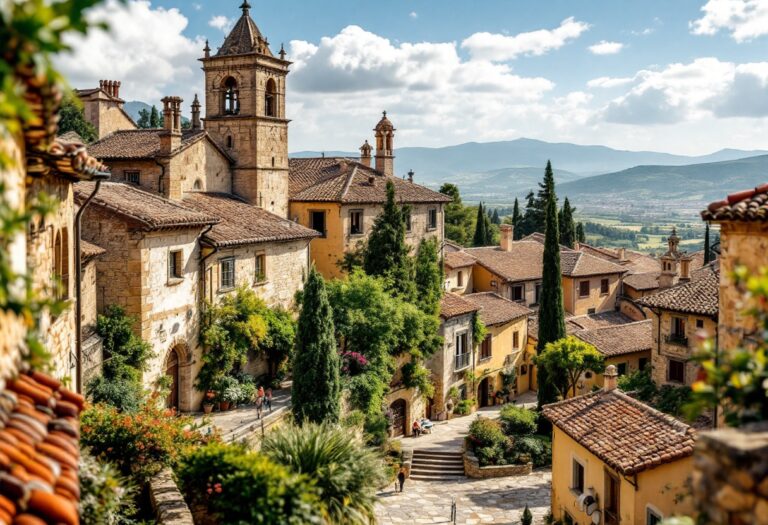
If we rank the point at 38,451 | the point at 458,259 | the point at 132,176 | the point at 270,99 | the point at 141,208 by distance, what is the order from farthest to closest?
the point at 458,259, the point at 270,99, the point at 132,176, the point at 141,208, the point at 38,451

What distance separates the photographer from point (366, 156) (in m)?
52.5

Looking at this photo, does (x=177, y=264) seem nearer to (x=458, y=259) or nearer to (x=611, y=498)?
(x=611, y=498)

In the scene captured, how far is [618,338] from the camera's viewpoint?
5031 cm

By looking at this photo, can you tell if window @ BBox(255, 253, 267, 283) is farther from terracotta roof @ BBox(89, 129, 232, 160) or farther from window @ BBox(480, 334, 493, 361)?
window @ BBox(480, 334, 493, 361)

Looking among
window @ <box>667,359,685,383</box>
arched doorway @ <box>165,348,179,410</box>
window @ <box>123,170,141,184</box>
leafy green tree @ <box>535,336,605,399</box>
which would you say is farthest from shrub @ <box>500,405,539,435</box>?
window @ <box>123,170,141,184</box>

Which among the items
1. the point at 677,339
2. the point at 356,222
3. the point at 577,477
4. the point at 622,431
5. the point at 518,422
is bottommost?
the point at 518,422

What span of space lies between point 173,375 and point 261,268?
23.3 feet

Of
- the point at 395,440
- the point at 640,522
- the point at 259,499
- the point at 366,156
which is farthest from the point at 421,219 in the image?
the point at 259,499

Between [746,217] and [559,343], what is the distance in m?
29.6

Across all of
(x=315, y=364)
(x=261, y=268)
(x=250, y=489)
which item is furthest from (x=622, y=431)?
(x=261, y=268)

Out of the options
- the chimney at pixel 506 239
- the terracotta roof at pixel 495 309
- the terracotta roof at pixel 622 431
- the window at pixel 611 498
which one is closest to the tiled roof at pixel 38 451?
the terracotta roof at pixel 622 431

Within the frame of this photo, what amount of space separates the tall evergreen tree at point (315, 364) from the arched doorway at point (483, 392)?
21748 mm

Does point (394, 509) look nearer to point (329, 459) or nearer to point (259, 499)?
point (329, 459)

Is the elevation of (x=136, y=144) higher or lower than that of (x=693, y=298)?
higher
